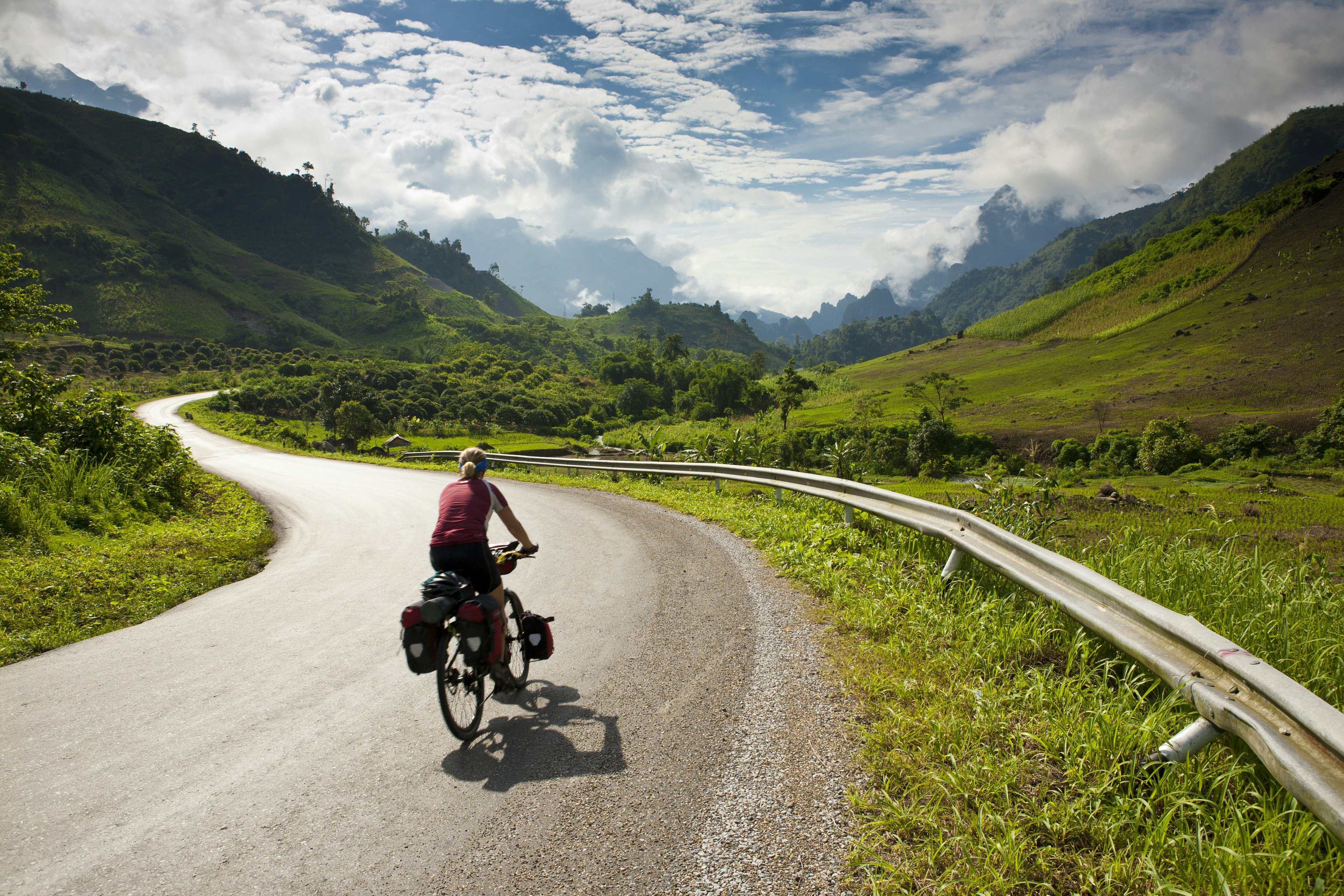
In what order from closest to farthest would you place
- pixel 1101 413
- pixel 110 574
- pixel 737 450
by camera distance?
1. pixel 110 574
2. pixel 737 450
3. pixel 1101 413

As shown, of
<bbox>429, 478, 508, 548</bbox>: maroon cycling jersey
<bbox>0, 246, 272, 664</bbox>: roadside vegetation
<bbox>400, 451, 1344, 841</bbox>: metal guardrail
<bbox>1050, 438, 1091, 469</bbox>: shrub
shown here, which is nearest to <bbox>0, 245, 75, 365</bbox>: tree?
<bbox>0, 246, 272, 664</bbox>: roadside vegetation

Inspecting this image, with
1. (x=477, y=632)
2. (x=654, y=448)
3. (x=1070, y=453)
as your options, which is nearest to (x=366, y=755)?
(x=477, y=632)

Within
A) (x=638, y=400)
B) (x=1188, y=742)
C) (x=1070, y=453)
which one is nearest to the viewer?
(x=1188, y=742)

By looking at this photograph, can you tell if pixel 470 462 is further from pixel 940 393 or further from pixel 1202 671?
pixel 940 393

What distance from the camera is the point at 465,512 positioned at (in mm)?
4508

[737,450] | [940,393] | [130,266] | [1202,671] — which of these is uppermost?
[130,266]

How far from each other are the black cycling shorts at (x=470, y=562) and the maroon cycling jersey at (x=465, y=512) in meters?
0.04

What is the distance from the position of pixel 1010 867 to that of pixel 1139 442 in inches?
3491

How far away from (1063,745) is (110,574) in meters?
10.1

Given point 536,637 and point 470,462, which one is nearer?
point 470,462

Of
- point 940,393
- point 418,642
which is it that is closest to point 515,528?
point 418,642

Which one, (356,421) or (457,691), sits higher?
(356,421)

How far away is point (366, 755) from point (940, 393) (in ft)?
380

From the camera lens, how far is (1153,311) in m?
130
